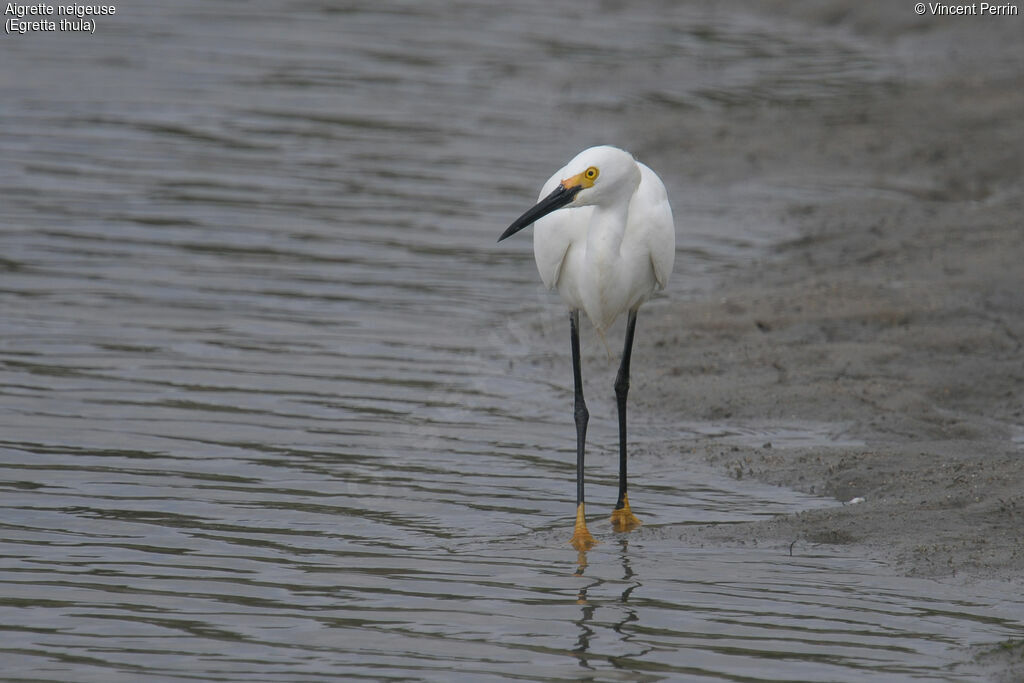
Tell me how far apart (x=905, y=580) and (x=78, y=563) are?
3005 mm

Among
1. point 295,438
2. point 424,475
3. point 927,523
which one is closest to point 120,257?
point 295,438

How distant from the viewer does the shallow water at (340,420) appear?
188 inches

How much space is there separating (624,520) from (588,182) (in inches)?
55.3

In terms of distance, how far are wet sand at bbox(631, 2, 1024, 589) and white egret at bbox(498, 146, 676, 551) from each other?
27.3 inches

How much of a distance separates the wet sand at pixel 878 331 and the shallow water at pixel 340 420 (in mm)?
231

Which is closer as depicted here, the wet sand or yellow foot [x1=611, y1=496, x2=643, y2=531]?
the wet sand

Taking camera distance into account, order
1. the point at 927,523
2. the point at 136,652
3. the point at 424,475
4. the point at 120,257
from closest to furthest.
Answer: the point at 136,652
the point at 927,523
the point at 424,475
the point at 120,257

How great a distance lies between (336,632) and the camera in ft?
15.6

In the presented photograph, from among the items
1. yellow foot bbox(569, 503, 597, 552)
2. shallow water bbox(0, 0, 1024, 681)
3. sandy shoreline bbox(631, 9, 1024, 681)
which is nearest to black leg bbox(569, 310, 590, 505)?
shallow water bbox(0, 0, 1024, 681)

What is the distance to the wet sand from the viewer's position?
19.1 feet

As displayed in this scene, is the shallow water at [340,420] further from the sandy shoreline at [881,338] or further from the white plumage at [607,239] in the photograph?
the white plumage at [607,239]

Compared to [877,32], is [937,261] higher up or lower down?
lower down

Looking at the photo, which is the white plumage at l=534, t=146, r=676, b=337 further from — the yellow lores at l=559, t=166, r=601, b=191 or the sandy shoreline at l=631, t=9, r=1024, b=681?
the sandy shoreline at l=631, t=9, r=1024, b=681

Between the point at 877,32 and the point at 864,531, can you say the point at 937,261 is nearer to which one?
the point at 864,531
